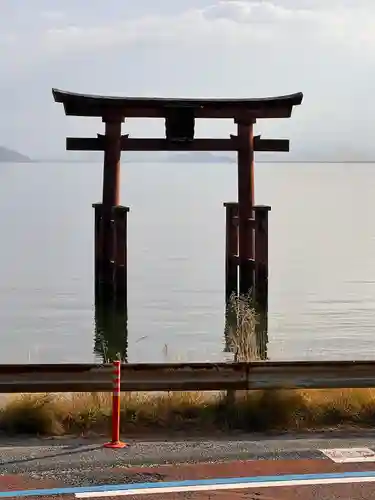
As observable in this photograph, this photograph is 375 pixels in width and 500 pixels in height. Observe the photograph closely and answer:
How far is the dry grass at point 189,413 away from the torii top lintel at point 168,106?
1264 cm

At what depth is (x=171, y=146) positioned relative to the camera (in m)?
22.3

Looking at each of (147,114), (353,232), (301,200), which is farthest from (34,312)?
(301,200)

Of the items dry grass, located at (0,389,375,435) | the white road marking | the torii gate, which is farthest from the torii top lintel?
the white road marking

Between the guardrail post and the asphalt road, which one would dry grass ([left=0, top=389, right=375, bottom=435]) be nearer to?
the asphalt road

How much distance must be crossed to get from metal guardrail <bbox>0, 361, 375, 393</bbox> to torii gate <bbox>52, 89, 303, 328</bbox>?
1244cm

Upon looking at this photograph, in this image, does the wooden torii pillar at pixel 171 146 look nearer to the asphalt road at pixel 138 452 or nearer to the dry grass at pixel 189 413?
the dry grass at pixel 189 413

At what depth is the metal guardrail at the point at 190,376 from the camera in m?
8.72

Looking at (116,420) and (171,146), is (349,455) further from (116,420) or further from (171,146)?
(171,146)

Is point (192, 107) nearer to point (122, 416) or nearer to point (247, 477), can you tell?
point (122, 416)

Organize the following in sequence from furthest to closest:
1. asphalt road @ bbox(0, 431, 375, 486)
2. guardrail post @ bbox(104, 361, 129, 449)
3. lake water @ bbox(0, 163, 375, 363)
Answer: lake water @ bbox(0, 163, 375, 363)
guardrail post @ bbox(104, 361, 129, 449)
asphalt road @ bbox(0, 431, 375, 486)

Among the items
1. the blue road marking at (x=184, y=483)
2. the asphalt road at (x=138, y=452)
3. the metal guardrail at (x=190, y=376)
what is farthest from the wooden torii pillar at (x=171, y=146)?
the blue road marking at (x=184, y=483)

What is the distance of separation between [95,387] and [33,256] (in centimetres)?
3091

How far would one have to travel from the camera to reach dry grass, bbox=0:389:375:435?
29.0 feet

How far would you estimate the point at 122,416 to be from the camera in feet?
29.8
